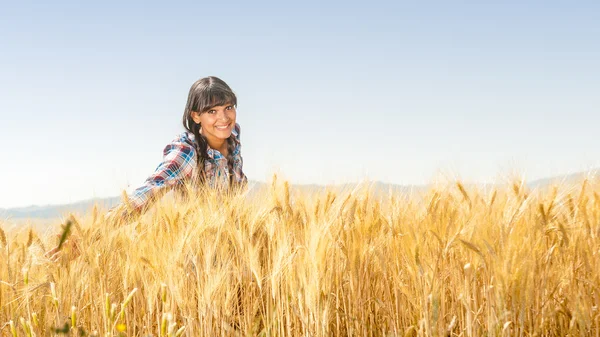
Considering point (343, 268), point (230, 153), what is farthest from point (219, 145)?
point (343, 268)

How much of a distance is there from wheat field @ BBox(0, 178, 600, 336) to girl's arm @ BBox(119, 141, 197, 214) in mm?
812

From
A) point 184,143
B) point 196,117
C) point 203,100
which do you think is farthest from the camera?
point 196,117

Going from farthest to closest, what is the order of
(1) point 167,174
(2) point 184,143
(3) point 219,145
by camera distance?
(3) point 219,145
(2) point 184,143
(1) point 167,174

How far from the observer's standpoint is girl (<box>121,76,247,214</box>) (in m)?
3.81

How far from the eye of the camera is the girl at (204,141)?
150 inches

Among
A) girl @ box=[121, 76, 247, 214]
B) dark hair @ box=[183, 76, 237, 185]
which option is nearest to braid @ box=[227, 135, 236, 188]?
girl @ box=[121, 76, 247, 214]

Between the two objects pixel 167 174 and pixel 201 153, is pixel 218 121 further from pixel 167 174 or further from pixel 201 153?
pixel 167 174

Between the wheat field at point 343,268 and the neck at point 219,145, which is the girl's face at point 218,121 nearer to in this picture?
the neck at point 219,145

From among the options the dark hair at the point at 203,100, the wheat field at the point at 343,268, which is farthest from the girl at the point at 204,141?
the wheat field at the point at 343,268

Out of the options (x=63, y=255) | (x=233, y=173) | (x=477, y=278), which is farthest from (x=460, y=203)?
(x=233, y=173)

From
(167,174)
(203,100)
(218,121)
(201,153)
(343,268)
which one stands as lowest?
(343,268)

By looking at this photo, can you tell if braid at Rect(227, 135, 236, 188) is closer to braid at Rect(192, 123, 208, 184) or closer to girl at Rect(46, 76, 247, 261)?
girl at Rect(46, 76, 247, 261)

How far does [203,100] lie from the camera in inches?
161

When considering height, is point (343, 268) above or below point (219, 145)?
below
